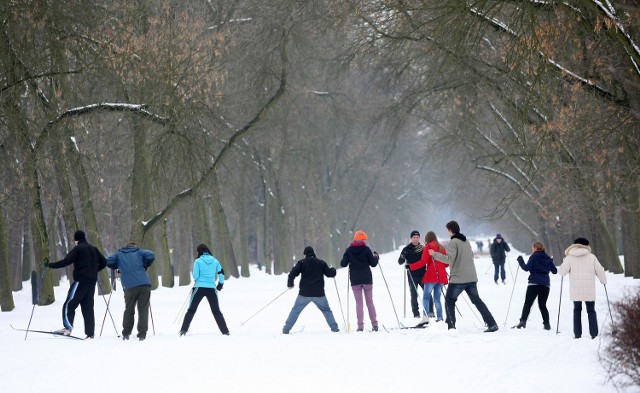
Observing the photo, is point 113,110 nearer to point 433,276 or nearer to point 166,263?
point 433,276

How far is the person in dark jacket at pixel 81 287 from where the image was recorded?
14617mm

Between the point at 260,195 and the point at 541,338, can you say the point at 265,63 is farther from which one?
the point at 260,195

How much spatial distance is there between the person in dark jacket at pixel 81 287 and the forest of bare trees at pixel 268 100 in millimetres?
4497

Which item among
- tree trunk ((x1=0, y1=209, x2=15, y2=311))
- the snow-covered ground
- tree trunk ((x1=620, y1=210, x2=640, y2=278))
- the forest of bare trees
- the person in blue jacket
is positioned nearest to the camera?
the snow-covered ground

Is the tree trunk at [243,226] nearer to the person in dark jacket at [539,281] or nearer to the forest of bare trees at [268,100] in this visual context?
the forest of bare trees at [268,100]

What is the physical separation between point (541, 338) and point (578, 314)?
0.66 meters

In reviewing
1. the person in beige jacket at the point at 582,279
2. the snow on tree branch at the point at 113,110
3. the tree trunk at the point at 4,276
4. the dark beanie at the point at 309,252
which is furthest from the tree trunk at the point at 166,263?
the person in beige jacket at the point at 582,279

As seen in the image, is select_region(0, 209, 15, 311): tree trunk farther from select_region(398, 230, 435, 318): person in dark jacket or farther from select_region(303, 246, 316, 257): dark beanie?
select_region(398, 230, 435, 318): person in dark jacket

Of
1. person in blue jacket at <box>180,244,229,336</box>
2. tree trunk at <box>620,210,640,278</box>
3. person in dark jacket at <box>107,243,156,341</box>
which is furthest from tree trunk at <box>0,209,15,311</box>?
tree trunk at <box>620,210,640,278</box>

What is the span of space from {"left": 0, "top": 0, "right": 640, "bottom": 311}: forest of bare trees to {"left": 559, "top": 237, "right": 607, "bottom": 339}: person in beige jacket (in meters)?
1.62

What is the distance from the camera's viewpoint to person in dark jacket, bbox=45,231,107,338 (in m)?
14.6

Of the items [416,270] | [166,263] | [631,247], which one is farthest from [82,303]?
[631,247]

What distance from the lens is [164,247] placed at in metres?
32.7

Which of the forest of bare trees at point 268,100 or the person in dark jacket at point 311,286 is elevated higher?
the forest of bare trees at point 268,100
